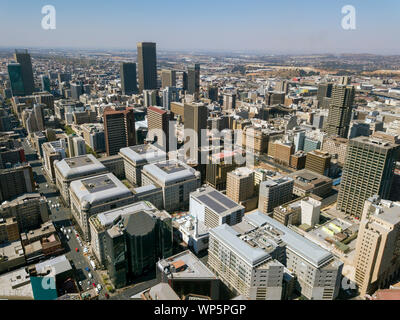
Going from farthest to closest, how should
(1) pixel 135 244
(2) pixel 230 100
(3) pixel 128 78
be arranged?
(3) pixel 128 78 → (2) pixel 230 100 → (1) pixel 135 244

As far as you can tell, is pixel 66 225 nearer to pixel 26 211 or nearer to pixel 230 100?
pixel 26 211

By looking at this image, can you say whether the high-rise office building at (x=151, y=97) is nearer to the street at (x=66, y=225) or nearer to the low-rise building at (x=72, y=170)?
the street at (x=66, y=225)

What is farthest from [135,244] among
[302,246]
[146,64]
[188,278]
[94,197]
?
[146,64]

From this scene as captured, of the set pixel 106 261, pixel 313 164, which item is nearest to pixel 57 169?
pixel 106 261

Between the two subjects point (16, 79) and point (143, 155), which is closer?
point (143, 155)

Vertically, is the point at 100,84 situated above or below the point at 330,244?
above
